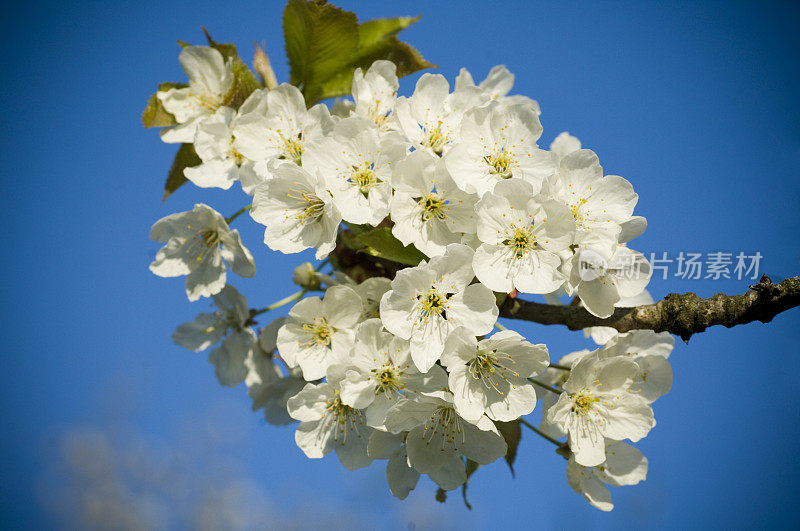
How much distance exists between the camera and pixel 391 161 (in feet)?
5.32

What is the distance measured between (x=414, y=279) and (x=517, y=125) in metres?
0.56

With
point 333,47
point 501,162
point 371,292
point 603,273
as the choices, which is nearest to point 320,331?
point 371,292

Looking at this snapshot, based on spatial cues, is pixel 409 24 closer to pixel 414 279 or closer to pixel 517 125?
pixel 517 125

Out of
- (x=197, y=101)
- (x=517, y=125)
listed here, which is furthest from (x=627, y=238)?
(x=197, y=101)

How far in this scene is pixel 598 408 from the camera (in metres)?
1.67

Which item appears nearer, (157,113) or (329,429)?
(329,429)

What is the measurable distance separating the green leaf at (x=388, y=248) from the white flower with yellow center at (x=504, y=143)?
29 centimetres

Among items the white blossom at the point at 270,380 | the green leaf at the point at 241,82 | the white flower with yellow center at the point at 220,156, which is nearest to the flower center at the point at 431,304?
the white blossom at the point at 270,380

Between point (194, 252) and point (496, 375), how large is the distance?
1.17 metres

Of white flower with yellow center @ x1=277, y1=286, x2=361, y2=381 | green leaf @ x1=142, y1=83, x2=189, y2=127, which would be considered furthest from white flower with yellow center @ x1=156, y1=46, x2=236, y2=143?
white flower with yellow center @ x1=277, y1=286, x2=361, y2=381

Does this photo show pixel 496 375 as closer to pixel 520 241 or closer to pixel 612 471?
pixel 520 241

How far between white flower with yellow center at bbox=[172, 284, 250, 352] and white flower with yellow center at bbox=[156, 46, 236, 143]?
Result: 2.16 feet

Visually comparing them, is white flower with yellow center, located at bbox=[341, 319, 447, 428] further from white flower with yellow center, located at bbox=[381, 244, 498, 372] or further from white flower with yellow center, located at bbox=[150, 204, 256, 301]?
white flower with yellow center, located at bbox=[150, 204, 256, 301]

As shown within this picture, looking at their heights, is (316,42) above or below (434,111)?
above
